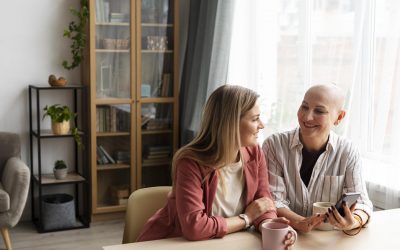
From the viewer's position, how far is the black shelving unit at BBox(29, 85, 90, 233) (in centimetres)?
441

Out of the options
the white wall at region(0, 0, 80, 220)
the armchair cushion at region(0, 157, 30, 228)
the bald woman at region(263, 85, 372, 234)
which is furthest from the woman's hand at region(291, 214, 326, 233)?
the white wall at region(0, 0, 80, 220)

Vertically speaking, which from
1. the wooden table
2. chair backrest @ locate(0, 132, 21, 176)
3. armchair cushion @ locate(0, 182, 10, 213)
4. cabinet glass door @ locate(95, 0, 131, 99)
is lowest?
armchair cushion @ locate(0, 182, 10, 213)

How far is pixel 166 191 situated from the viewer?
2.44 metres

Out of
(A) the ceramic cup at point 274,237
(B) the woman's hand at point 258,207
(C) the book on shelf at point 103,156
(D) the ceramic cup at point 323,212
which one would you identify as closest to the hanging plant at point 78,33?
(C) the book on shelf at point 103,156

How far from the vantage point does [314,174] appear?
2400mm

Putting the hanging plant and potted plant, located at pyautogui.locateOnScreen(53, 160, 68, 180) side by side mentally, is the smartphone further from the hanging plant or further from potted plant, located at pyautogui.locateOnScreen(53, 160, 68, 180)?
the hanging plant

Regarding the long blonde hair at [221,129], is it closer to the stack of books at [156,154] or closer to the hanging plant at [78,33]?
the hanging plant at [78,33]

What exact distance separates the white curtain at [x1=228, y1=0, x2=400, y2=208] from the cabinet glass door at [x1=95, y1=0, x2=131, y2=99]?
3.01ft

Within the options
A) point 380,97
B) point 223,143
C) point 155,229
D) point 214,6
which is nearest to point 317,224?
point 223,143

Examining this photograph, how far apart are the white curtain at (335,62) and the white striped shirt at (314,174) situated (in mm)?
628

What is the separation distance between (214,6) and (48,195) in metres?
2.07

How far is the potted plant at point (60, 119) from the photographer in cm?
439

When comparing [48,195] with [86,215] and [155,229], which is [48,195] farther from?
[155,229]

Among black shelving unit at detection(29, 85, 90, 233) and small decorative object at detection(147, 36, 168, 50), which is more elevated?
small decorative object at detection(147, 36, 168, 50)
